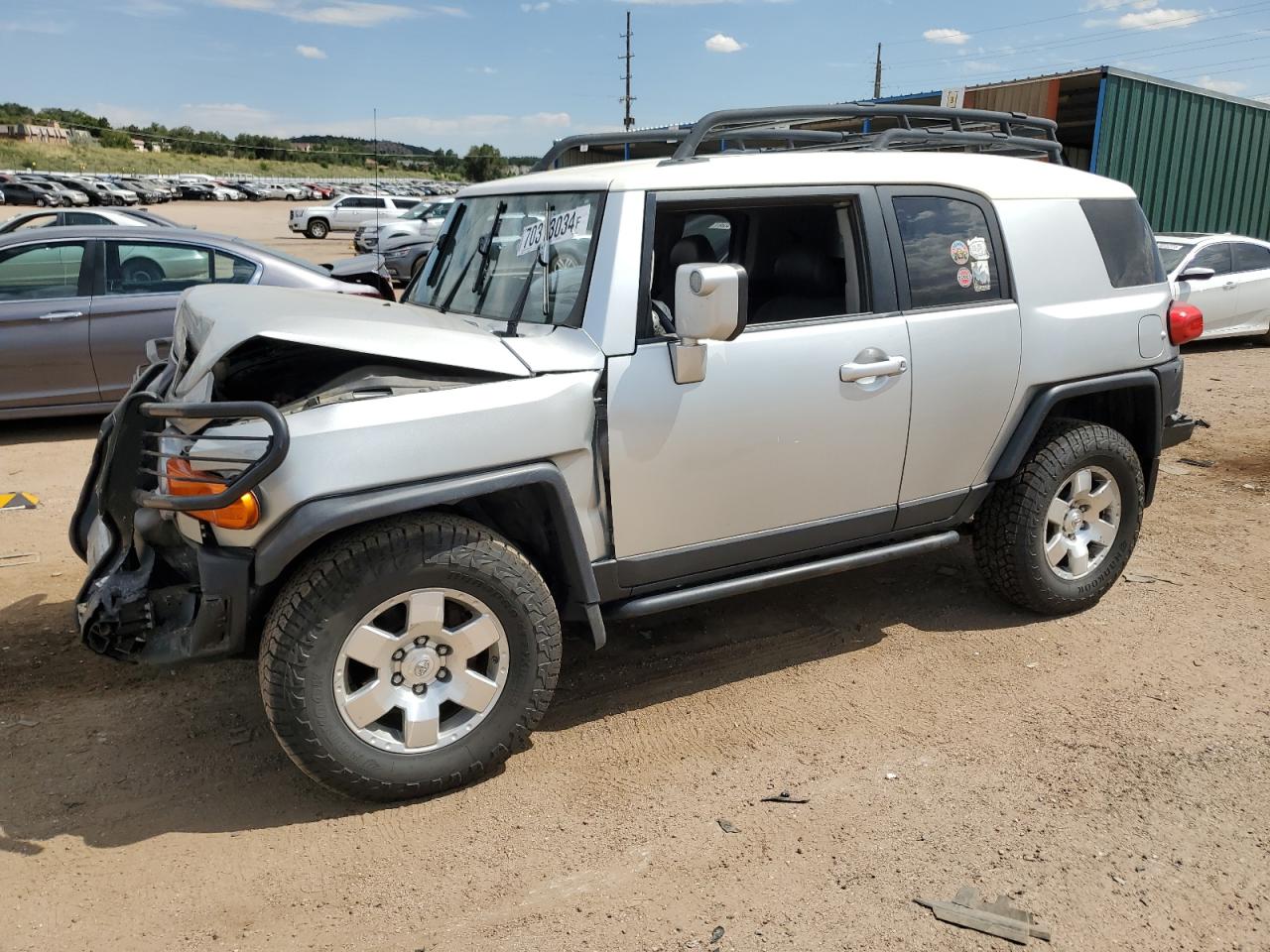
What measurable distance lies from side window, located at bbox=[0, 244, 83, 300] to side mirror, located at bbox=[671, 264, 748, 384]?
6102 millimetres

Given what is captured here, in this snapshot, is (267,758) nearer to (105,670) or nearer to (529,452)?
(105,670)

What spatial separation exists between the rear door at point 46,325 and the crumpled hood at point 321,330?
4.41m

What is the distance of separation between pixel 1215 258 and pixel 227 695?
13.0 m

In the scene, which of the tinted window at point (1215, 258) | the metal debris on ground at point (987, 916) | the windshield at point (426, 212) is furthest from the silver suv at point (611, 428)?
the windshield at point (426, 212)

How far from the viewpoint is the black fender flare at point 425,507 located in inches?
114

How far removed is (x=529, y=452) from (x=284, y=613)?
884mm

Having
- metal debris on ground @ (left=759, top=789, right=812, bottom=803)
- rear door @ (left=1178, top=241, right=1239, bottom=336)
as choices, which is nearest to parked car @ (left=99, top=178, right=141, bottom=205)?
rear door @ (left=1178, top=241, right=1239, bottom=336)

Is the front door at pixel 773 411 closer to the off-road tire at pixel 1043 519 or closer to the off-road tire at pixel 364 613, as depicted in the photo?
the off-road tire at pixel 364 613

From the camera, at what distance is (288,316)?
3105 millimetres

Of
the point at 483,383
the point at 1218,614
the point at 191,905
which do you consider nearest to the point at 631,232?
the point at 483,383

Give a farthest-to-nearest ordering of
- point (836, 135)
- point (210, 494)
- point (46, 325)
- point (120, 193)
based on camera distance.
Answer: point (120, 193) → point (46, 325) → point (836, 135) → point (210, 494)

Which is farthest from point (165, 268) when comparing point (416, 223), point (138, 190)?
point (138, 190)

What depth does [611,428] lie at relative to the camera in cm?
337

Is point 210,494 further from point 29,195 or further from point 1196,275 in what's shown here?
point 29,195
